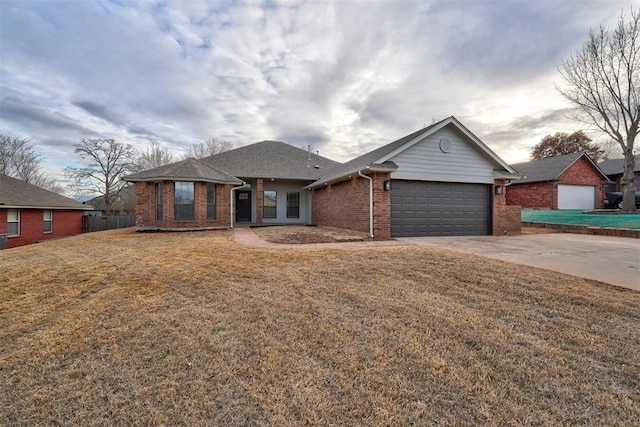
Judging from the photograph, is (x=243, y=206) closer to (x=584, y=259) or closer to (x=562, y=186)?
(x=584, y=259)

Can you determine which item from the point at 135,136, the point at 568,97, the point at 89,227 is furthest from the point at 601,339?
the point at 135,136

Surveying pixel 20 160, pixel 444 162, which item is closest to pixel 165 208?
pixel 444 162

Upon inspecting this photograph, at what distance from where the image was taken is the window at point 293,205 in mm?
18875

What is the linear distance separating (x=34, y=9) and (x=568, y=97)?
A: 25.9 m

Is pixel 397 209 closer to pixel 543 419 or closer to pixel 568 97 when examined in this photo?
pixel 543 419

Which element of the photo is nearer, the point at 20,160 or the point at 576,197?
the point at 576,197

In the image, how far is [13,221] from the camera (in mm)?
14906

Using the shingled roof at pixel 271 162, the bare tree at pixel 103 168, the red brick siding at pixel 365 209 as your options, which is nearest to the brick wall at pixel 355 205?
the red brick siding at pixel 365 209

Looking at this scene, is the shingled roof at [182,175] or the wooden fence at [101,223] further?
the wooden fence at [101,223]

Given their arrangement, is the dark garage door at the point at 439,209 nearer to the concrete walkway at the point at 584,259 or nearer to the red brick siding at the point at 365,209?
the red brick siding at the point at 365,209

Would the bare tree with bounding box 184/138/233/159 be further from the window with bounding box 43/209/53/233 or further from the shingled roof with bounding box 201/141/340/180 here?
the window with bounding box 43/209/53/233

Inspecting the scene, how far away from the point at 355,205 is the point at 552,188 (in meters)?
18.1

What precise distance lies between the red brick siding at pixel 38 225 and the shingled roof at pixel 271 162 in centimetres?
988

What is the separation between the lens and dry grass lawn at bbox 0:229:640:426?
1818 millimetres
